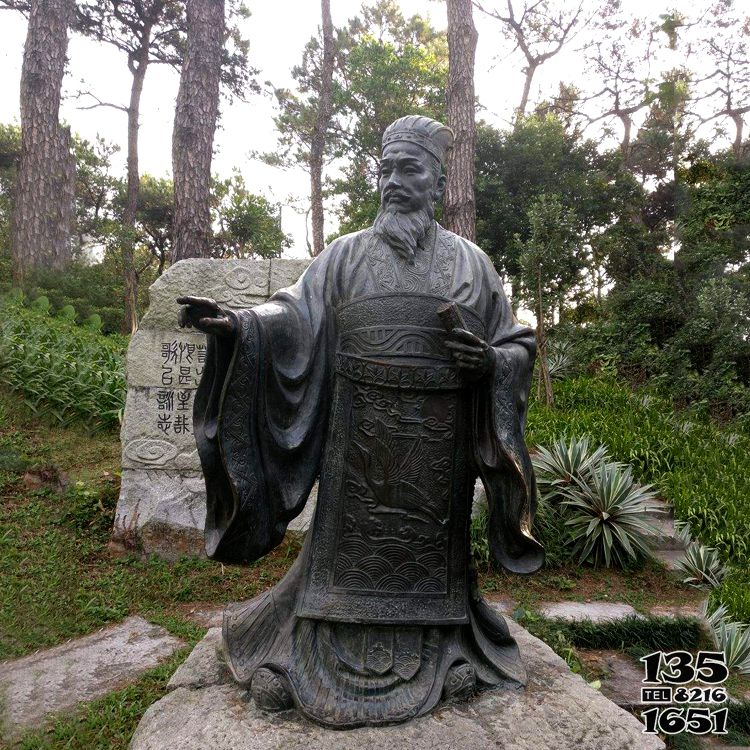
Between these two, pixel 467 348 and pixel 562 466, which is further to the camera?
pixel 562 466

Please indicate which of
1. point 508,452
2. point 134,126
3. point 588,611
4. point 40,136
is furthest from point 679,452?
point 134,126

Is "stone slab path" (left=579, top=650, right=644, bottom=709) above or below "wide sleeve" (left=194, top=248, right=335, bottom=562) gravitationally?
below

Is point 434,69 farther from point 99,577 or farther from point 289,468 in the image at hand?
point 289,468

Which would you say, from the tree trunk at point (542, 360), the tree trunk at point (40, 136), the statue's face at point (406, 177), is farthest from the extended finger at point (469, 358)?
the tree trunk at point (40, 136)

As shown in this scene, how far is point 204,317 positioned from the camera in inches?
82.6

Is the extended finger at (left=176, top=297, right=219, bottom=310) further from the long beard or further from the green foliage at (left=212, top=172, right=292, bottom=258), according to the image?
the green foliage at (left=212, top=172, right=292, bottom=258)

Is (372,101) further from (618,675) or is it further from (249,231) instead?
(618,675)

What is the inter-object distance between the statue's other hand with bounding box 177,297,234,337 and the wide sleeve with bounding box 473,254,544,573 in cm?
98

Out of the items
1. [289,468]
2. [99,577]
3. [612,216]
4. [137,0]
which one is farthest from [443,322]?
[137,0]

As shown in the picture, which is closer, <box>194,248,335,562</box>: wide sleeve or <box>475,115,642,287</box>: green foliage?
<box>194,248,335,562</box>: wide sleeve

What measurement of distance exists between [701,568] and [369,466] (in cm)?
464

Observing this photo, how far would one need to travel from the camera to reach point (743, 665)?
4.19 metres

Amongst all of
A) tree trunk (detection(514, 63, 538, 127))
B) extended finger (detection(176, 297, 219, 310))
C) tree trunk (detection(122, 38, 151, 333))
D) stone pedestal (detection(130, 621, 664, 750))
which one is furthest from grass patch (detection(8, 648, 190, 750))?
tree trunk (detection(514, 63, 538, 127))

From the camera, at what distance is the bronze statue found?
89.2 inches
